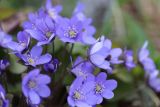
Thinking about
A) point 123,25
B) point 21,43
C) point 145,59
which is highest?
point 21,43

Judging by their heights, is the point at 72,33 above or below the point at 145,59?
above

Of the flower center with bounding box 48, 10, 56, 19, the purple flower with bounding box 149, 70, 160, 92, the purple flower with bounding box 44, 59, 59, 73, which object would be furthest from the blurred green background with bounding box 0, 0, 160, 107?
the purple flower with bounding box 44, 59, 59, 73

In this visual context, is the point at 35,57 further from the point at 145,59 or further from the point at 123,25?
the point at 123,25

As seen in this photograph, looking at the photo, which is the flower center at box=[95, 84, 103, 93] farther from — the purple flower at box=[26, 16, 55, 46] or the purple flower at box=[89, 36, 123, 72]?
the purple flower at box=[26, 16, 55, 46]

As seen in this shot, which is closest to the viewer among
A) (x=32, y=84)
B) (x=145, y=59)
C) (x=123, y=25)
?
(x=32, y=84)

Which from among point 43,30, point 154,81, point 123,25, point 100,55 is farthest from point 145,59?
point 123,25

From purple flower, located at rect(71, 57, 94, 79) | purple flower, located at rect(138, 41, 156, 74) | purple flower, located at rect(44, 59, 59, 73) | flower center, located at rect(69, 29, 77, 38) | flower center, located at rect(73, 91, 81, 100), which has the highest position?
flower center, located at rect(69, 29, 77, 38)

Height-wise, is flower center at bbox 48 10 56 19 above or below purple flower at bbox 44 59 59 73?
above
